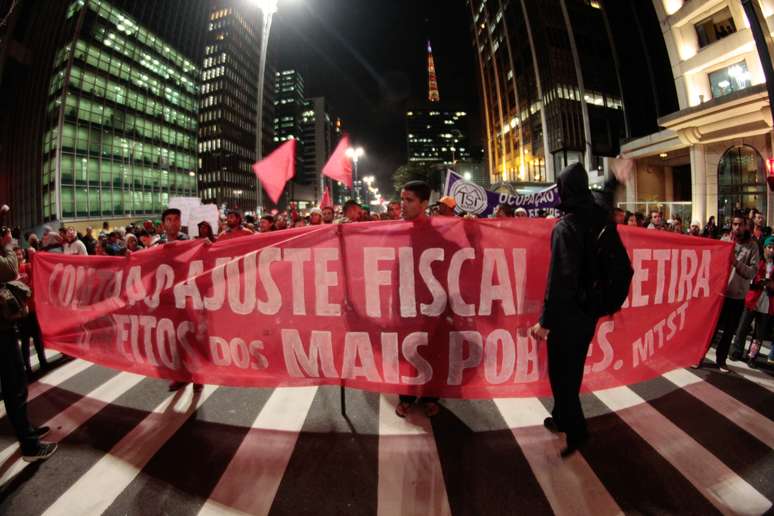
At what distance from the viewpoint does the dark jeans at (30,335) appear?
5133 mm

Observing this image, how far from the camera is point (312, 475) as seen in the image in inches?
115

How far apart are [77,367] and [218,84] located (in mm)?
118515

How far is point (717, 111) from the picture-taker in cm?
1633

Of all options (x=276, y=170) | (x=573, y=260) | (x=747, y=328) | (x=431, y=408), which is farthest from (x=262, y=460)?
(x=276, y=170)

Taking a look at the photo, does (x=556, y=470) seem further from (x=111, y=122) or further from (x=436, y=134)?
(x=436, y=134)

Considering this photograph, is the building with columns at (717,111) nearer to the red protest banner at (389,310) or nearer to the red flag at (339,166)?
the red flag at (339,166)

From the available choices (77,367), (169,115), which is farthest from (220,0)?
(77,367)

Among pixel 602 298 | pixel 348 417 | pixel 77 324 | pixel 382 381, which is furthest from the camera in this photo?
pixel 77 324

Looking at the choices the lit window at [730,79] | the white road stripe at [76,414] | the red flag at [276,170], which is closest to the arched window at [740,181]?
the lit window at [730,79]

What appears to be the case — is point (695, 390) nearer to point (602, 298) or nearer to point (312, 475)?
point (602, 298)

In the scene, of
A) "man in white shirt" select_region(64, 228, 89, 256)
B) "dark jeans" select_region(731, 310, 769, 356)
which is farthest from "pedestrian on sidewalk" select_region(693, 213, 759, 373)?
"man in white shirt" select_region(64, 228, 89, 256)

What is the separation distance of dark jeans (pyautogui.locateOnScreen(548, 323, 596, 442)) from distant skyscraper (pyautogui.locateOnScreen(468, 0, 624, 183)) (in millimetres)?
44307

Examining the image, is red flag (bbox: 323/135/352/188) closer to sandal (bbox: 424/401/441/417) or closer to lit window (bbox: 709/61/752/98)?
sandal (bbox: 424/401/441/417)

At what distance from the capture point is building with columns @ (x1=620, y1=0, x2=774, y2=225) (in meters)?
16.2
